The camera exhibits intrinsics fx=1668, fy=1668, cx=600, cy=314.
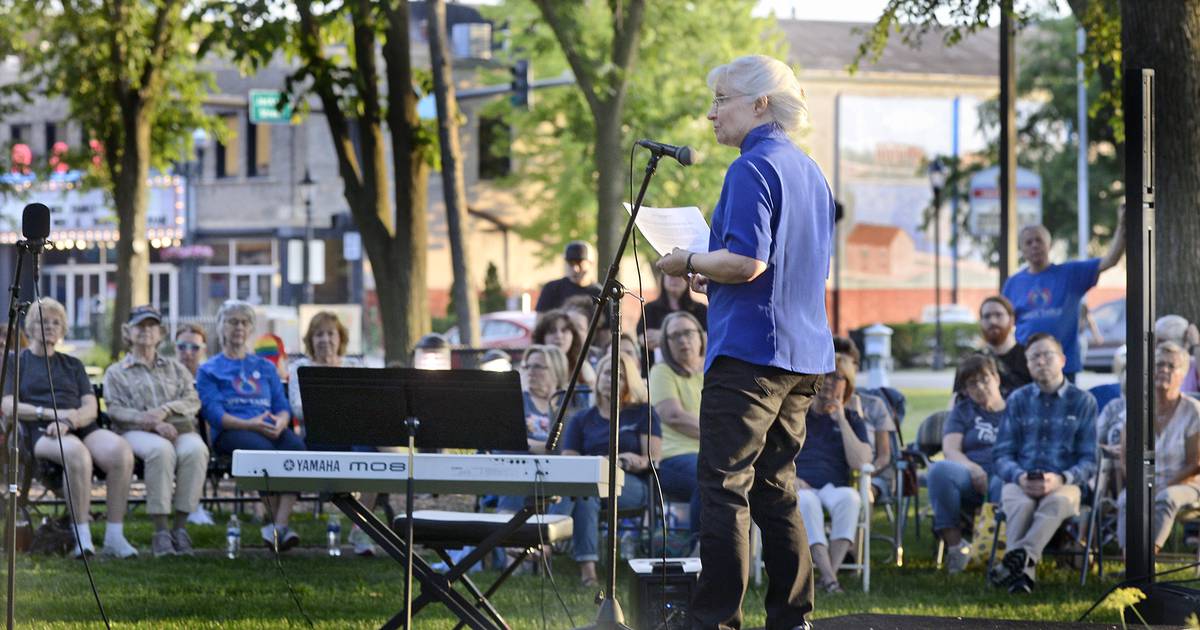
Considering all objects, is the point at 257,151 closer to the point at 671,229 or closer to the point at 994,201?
the point at 994,201

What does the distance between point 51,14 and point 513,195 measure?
853 inches

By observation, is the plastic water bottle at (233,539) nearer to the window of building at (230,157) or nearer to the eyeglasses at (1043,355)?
the eyeglasses at (1043,355)

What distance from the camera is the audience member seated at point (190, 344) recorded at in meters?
12.0

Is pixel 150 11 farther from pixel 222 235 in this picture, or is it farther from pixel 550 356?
pixel 222 235

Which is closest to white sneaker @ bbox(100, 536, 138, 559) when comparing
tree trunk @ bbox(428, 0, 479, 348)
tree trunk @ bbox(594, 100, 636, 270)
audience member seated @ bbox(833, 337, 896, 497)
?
audience member seated @ bbox(833, 337, 896, 497)

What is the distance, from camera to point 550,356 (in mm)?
10250

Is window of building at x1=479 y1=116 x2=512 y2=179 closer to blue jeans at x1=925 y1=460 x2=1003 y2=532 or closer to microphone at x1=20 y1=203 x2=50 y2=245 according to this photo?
blue jeans at x1=925 y1=460 x2=1003 y2=532

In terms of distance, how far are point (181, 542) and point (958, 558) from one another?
464 cm

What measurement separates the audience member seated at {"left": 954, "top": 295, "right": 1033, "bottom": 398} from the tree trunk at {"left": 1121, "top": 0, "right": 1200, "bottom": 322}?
3.76ft

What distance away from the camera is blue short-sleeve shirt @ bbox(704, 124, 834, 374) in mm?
5430

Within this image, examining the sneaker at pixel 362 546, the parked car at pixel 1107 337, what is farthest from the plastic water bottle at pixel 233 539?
the parked car at pixel 1107 337

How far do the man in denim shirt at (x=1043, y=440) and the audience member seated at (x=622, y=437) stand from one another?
77.9 inches

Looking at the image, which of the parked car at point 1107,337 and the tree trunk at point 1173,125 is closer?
the tree trunk at point 1173,125

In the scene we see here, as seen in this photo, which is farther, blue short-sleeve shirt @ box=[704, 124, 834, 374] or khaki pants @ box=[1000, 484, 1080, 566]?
khaki pants @ box=[1000, 484, 1080, 566]
